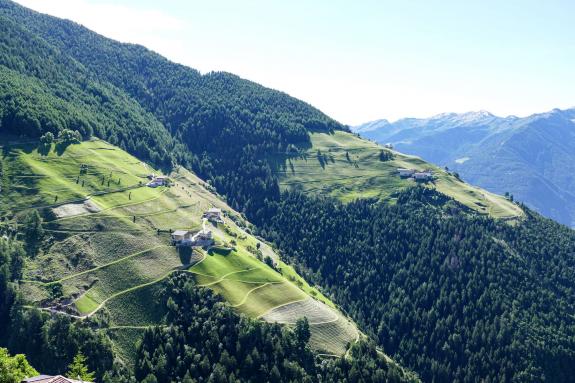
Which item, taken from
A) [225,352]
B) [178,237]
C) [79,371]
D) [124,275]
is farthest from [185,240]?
[79,371]

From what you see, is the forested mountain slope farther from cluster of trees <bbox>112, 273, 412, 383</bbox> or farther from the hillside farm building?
the hillside farm building

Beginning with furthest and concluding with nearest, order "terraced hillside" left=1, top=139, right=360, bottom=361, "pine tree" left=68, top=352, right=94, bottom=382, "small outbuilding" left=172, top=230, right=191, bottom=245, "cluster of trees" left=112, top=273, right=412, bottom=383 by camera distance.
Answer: "small outbuilding" left=172, top=230, right=191, bottom=245, "terraced hillside" left=1, top=139, right=360, bottom=361, "cluster of trees" left=112, top=273, right=412, bottom=383, "pine tree" left=68, top=352, right=94, bottom=382

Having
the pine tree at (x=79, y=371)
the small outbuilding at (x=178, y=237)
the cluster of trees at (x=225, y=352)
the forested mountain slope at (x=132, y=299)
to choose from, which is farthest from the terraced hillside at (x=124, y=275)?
the pine tree at (x=79, y=371)

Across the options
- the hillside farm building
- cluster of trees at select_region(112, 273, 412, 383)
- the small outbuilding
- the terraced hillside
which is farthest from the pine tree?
the hillside farm building

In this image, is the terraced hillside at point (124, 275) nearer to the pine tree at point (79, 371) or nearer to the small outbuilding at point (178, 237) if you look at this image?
the small outbuilding at point (178, 237)

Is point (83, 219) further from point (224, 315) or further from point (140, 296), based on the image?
point (224, 315)

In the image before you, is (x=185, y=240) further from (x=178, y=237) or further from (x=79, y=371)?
(x=79, y=371)

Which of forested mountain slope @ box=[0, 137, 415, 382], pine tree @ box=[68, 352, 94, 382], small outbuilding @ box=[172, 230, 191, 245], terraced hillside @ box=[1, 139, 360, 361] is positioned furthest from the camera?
small outbuilding @ box=[172, 230, 191, 245]

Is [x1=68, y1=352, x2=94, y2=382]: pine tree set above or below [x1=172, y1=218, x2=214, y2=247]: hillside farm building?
below
